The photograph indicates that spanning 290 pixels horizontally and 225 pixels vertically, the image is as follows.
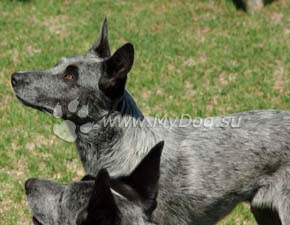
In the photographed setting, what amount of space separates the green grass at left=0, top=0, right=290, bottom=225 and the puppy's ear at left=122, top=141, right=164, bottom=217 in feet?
12.2

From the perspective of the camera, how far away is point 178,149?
6.12 m

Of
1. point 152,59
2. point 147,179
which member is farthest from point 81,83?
point 152,59

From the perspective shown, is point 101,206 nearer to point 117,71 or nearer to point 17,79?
point 117,71

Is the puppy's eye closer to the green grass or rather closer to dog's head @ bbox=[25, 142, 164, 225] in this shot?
dog's head @ bbox=[25, 142, 164, 225]

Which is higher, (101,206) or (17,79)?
(101,206)

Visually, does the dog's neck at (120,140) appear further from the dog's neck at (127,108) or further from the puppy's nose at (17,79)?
the puppy's nose at (17,79)

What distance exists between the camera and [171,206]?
6020 millimetres

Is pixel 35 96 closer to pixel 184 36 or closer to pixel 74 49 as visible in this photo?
pixel 74 49

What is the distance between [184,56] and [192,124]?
6.24 metres

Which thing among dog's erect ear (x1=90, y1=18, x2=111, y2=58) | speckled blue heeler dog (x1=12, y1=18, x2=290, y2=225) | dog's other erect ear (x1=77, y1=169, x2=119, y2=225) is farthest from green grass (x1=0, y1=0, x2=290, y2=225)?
dog's other erect ear (x1=77, y1=169, x2=119, y2=225)

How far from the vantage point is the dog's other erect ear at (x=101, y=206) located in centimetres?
347

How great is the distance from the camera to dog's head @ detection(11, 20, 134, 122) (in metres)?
5.76

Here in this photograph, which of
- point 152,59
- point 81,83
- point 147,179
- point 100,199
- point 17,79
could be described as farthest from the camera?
point 152,59

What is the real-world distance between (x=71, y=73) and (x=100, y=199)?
273 cm
